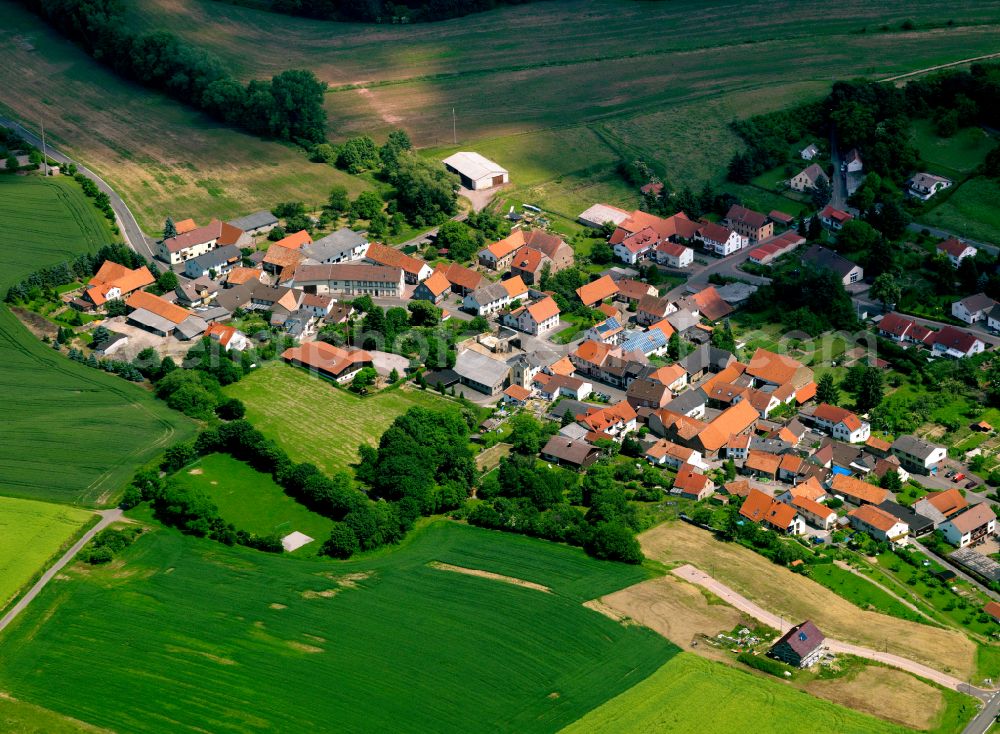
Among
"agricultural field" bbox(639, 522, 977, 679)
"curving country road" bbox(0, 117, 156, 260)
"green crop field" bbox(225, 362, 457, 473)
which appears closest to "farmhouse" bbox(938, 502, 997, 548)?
"agricultural field" bbox(639, 522, 977, 679)

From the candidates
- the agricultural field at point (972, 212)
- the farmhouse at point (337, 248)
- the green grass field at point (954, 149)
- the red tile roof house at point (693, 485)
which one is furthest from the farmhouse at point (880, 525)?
the green grass field at point (954, 149)

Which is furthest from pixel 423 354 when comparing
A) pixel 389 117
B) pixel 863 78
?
pixel 863 78

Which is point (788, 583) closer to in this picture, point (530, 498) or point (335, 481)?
point (530, 498)

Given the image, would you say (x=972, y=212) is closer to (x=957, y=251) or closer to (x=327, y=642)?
(x=957, y=251)

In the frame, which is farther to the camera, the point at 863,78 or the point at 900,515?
the point at 863,78

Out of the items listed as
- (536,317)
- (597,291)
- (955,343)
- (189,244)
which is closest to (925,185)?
(955,343)

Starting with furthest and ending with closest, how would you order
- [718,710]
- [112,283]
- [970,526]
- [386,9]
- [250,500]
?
[386,9] < [112,283] < [250,500] < [970,526] < [718,710]
